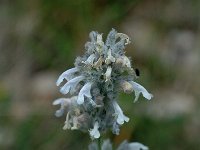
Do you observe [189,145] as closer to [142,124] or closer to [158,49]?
[142,124]

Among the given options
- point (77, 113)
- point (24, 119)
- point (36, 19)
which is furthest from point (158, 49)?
point (77, 113)

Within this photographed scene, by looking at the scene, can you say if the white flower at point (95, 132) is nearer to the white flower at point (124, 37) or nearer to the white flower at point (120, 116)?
the white flower at point (120, 116)

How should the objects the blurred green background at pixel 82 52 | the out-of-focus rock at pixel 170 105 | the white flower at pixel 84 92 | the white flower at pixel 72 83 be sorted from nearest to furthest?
the white flower at pixel 84 92, the white flower at pixel 72 83, the blurred green background at pixel 82 52, the out-of-focus rock at pixel 170 105

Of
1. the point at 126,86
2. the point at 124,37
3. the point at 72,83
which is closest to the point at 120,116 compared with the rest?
the point at 126,86

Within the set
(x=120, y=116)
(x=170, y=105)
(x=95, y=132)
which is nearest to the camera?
(x=120, y=116)

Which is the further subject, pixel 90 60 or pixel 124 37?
pixel 124 37

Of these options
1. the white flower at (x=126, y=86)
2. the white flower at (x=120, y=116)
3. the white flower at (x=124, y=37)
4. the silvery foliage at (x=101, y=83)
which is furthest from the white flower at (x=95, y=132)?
the white flower at (x=124, y=37)

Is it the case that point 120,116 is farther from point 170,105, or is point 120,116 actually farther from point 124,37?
point 170,105
